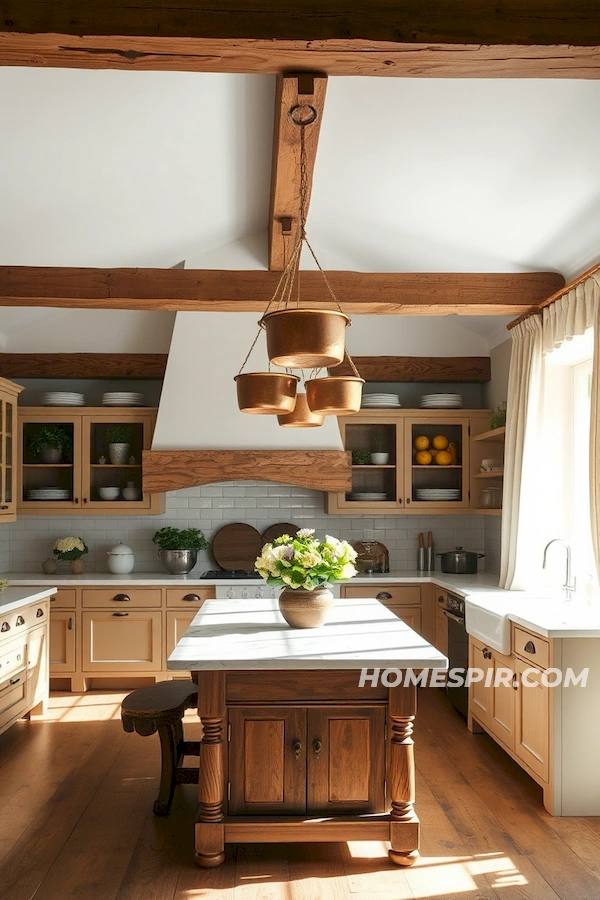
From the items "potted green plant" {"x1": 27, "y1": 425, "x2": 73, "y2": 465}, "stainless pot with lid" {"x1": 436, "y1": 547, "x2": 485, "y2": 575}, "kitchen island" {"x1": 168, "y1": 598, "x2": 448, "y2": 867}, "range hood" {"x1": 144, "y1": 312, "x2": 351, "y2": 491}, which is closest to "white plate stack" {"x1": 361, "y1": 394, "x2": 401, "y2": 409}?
"range hood" {"x1": 144, "y1": 312, "x2": 351, "y2": 491}

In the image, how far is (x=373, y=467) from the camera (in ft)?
22.4

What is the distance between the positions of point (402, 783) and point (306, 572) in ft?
3.17

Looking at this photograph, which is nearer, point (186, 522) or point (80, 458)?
point (80, 458)

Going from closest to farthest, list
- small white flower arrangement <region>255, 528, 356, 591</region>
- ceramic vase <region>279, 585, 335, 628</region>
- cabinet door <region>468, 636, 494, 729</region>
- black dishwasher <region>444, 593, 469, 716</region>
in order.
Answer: small white flower arrangement <region>255, 528, 356, 591</region> < ceramic vase <region>279, 585, 335, 628</region> < cabinet door <region>468, 636, 494, 729</region> < black dishwasher <region>444, 593, 469, 716</region>

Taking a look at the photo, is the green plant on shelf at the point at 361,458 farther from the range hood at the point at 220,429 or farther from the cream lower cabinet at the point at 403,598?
the cream lower cabinet at the point at 403,598

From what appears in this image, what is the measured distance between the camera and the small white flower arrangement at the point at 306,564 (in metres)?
3.71

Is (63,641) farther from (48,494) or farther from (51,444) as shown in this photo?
(51,444)

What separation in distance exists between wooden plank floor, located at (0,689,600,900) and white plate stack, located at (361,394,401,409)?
2.93 metres

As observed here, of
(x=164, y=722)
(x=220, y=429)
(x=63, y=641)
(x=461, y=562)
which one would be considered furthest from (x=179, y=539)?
(x=164, y=722)

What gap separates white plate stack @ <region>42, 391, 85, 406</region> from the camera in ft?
22.1

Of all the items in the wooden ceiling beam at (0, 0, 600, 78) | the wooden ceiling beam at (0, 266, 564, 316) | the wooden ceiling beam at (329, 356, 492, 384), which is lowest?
the wooden ceiling beam at (329, 356, 492, 384)

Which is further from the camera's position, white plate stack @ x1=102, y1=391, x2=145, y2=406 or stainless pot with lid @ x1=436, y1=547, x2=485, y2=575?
white plate stack @ x1=102, y1=391, x2=145, y2=406

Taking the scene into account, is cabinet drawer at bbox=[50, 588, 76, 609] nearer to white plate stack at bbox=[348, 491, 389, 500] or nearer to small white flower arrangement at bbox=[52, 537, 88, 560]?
small white flower arrangement at bbox=[52, 537, 88, 560]

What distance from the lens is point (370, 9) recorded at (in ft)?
8.30
